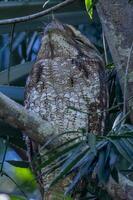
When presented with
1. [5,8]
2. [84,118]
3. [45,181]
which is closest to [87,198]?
[45,181]

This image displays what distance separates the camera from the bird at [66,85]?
232cm

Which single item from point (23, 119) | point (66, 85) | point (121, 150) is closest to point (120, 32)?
point (66, 85)

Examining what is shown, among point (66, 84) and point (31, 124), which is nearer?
point (31, 124)

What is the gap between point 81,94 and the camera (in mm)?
2352

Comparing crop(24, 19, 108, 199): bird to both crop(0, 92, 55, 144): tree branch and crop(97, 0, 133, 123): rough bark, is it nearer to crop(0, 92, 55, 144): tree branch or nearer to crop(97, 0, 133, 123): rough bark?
crop(97, 0, 133, 123): rough bark

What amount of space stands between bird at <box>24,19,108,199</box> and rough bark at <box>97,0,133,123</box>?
0.80 ft

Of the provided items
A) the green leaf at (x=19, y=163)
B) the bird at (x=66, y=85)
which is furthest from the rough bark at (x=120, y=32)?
the green leaf at (x=19, y=163)

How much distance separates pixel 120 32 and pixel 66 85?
0.34 m

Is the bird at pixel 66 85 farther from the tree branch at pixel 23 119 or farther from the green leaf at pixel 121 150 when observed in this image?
the green leaf at pixel 121 150

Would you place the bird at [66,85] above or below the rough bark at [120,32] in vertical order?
below

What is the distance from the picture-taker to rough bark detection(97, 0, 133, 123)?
2.06m

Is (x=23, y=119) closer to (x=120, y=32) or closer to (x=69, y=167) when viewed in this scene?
(x=69, y=167)

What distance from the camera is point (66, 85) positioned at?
2371 mm

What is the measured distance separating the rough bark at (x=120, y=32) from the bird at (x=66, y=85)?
0.24 meters
